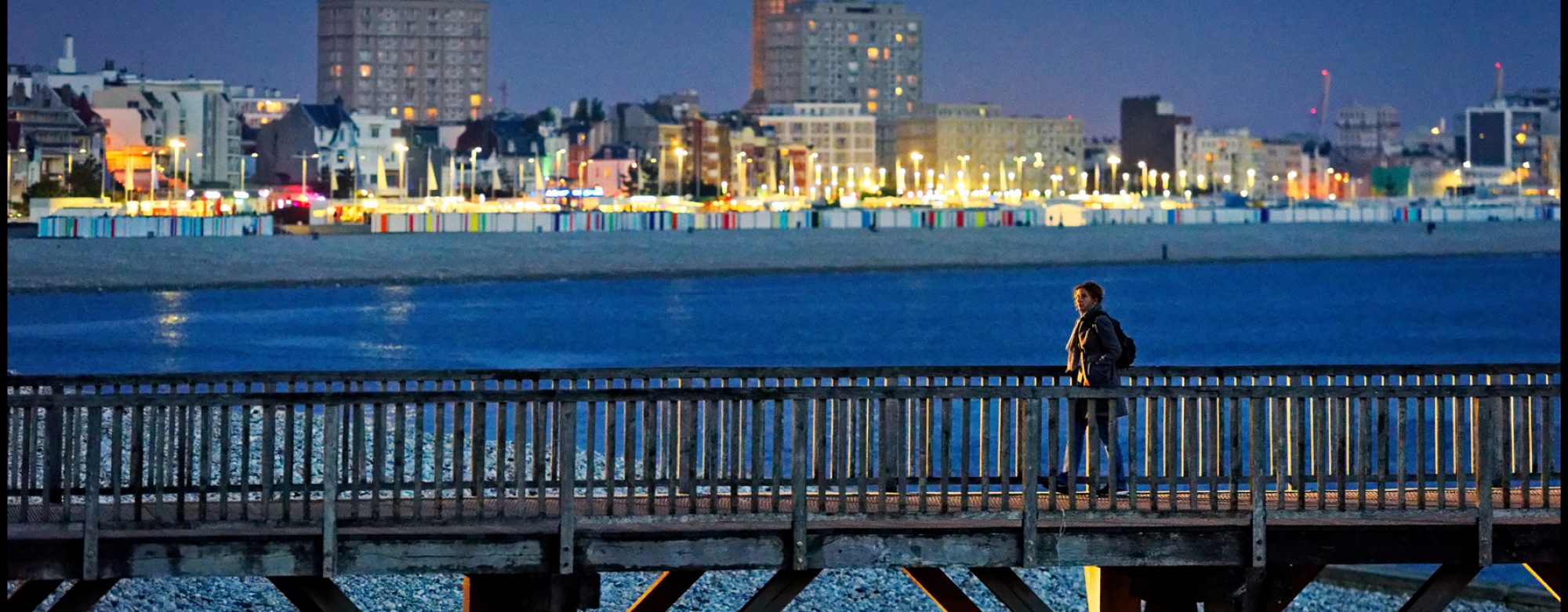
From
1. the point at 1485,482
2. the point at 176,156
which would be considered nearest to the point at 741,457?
the point at 1485,482

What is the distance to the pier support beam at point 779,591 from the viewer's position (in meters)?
12.1

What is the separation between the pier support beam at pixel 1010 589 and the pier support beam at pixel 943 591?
1.08ft

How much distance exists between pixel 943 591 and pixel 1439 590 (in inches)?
98.4

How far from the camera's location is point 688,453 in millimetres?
12156

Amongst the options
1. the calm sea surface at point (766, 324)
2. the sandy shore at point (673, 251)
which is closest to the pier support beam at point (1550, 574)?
the calm sea surface at point (766, 324)

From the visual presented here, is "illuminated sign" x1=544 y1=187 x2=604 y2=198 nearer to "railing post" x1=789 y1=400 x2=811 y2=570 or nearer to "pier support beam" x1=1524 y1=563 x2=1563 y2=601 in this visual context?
"pier support beam" x1=1524 y1=563 x2=1563 y2=601

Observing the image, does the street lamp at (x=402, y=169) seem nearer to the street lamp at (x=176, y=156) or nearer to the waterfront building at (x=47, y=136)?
the street lamp at (x=176, y=156)

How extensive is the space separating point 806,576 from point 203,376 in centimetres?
433

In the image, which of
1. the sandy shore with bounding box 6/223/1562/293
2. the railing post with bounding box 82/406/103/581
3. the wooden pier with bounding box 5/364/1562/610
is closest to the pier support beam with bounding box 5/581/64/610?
the wooden pier with bounding box 5/364/1562/610

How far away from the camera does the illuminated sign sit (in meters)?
175

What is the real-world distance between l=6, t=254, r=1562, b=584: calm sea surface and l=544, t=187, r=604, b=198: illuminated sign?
39.2 metres

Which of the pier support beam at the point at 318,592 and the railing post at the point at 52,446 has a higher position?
the railing post at the point at 52,446

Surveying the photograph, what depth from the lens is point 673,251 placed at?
13575cm

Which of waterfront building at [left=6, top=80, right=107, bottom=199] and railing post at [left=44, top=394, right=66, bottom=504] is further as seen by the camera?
waterfront building at [left=6, top=80, right=107, bottom=199]
